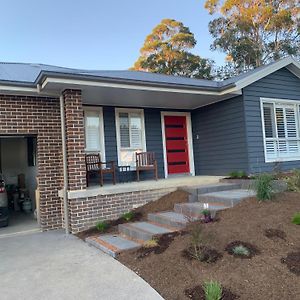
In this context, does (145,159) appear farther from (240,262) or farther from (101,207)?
(240,262)

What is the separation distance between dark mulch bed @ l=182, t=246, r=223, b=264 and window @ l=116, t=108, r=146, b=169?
490cm

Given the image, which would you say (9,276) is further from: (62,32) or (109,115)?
(62,32)

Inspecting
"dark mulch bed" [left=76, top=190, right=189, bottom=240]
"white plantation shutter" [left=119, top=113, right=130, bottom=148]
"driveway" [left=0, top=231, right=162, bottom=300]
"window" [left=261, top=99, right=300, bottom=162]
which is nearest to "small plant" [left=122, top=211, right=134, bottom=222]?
"dark mulch bed" [left=76, top=190, right=189, bottom=240]

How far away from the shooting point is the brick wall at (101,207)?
632 centimetres

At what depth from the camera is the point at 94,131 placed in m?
8.43

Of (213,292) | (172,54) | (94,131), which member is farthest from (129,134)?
(172,54)

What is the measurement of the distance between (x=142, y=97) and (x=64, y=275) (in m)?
4.99

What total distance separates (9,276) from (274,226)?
366cm

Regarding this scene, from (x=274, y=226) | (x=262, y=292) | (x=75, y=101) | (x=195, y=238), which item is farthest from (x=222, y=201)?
(x=75, y=101)

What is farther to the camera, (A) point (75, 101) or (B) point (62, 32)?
(B) point (62, 32)

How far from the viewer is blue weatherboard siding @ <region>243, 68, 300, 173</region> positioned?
8136 mm

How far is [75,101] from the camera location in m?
6.59

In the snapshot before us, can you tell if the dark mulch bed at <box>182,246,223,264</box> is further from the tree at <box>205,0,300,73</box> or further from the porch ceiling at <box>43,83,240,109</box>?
the tree at <box>205,0,300,73</box>

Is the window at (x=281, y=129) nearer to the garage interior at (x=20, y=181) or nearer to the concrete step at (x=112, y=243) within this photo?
the concrete step at (x=112, y=243)
